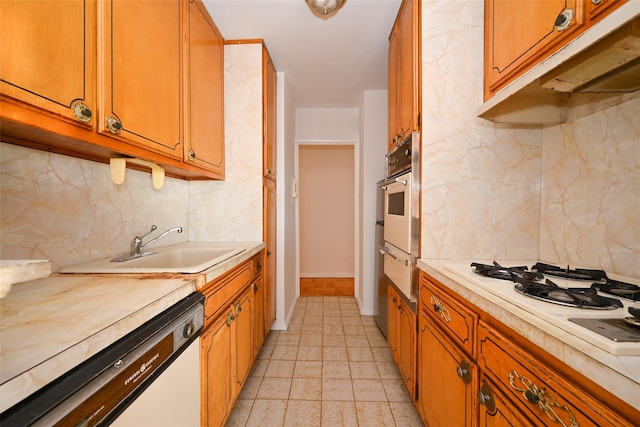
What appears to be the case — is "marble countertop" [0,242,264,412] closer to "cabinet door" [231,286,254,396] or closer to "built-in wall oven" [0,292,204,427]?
"built-in wall oven" [0,292,204,427]

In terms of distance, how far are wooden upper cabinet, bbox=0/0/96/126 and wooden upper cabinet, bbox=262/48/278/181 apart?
1306 mm

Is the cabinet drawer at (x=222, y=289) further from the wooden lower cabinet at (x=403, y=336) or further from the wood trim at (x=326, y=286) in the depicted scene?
the wood trim at (x=326, y=286)

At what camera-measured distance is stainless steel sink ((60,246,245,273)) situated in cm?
107

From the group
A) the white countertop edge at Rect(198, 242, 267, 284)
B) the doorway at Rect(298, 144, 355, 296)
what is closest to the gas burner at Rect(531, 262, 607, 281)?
the white countertop edge at Rect(198, 242, 267, 284)

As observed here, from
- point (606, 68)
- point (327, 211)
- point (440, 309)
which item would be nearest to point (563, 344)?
point (440, 309)

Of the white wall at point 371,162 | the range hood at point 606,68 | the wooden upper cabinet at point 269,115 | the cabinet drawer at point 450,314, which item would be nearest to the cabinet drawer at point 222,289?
the wooden upper cabinet at point 269,115

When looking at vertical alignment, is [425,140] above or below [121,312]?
above

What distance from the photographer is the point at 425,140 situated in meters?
1.43

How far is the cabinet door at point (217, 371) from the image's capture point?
109cm

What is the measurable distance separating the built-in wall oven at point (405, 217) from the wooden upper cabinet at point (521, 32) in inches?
17.8

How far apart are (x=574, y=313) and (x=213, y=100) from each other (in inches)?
83.4

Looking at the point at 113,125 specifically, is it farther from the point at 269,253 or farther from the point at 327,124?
the point at 327,124

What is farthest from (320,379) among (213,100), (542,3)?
(542,3)

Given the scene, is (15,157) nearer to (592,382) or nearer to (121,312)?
(121,312)
